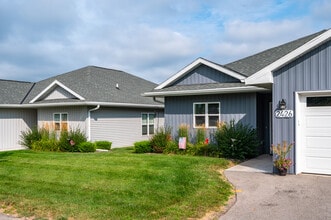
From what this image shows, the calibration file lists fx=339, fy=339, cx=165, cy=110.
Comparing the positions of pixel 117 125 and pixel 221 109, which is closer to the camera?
pixel 221 109

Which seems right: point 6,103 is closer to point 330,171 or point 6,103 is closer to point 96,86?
point 96,86

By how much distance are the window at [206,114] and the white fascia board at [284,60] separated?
4857mm

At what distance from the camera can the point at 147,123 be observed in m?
21.6

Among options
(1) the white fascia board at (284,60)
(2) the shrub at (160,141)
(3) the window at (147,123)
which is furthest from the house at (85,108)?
(1) the white fascia board at (284,60)

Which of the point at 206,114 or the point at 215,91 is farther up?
the point at 215,91

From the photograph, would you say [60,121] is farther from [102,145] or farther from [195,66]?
[195,66]

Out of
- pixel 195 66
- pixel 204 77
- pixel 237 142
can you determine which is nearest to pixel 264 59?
pixel 204 77

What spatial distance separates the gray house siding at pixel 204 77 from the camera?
14.8m

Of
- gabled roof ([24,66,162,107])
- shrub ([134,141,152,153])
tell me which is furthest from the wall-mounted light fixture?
gabled roof ([24,66,162,107])

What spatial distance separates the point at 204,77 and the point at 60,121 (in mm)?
8754

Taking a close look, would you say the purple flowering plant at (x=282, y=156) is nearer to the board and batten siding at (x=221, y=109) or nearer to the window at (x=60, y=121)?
→ the board and batten siding at (x=221, y=109)

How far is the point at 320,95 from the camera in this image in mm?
9281

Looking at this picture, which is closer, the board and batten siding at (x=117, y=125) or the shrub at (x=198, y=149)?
the shrub at (x=198, y=149)

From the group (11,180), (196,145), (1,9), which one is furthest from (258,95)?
(1,9)
